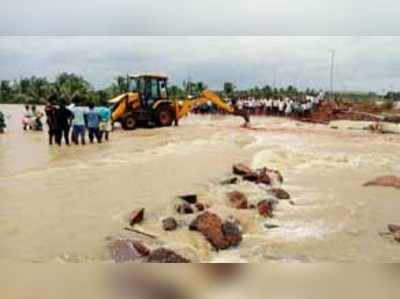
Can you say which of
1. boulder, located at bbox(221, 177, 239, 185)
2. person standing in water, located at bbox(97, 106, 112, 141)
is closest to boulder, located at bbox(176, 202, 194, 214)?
boulder, located at bbox(221, 177, 239, 185)

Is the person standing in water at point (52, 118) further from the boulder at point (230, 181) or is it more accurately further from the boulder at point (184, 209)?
the boulder at point (184, 209)

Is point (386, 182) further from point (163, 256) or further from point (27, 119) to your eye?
point (27, 119)

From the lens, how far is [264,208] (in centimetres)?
922

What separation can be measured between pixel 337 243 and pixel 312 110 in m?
32.1

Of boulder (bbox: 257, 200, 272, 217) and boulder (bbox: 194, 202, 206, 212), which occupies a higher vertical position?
boulder (bbox: 194, 202, 206, 212)

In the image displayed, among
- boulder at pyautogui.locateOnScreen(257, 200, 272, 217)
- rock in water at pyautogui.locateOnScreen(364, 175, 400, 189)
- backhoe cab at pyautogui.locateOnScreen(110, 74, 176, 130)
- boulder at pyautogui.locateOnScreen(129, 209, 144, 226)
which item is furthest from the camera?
backhoe cab at pyautogui.locateOnScreen(110, 74, 176, 130)

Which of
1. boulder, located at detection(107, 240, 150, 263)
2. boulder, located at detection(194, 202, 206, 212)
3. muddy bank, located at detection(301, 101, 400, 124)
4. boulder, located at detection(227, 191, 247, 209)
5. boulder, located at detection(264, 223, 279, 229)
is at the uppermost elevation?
boulder, located at detection(107, 240, 150, 263)

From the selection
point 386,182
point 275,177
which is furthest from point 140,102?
point 386,182

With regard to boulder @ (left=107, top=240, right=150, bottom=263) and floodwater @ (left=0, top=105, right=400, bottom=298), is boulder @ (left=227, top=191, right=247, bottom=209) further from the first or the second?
boulder @ (left=107, top=240, right=150, bottom=263)

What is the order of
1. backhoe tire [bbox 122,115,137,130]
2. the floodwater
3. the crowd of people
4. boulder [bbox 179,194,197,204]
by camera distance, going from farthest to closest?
1. the crowd of people
2. backhoe tire [bbox 122,115,137,130]
3. boulder [bbox 179,194,197,204]
4. the floodwater

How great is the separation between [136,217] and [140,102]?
56.7 feet

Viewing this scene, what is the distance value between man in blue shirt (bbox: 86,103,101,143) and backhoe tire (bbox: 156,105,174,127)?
21.5 ft

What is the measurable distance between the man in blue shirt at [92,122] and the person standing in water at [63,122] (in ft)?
1.74

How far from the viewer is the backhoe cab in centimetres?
2495
